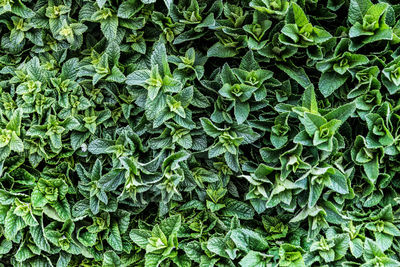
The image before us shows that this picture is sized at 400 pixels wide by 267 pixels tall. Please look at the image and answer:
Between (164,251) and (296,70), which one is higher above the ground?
(296,70)

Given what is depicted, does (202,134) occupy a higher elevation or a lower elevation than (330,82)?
lower

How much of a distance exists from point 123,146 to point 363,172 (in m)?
1.62

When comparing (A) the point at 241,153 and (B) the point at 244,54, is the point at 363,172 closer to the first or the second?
(A) the point at 241,153

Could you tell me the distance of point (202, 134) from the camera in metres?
2.92

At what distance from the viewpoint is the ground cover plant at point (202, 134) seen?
8.94 feet

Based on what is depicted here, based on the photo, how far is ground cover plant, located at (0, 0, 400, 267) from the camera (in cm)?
272

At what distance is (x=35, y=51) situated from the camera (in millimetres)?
3123

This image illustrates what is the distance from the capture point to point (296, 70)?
2859 mm

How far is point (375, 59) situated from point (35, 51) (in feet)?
7.77

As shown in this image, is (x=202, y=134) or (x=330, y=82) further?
(x=202, y=134)

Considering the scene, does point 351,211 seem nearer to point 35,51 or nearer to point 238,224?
point 238,224

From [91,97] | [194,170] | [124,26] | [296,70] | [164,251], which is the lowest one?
[164,251]

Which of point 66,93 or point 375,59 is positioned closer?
point 375,59

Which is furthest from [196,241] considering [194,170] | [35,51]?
[35,51]
